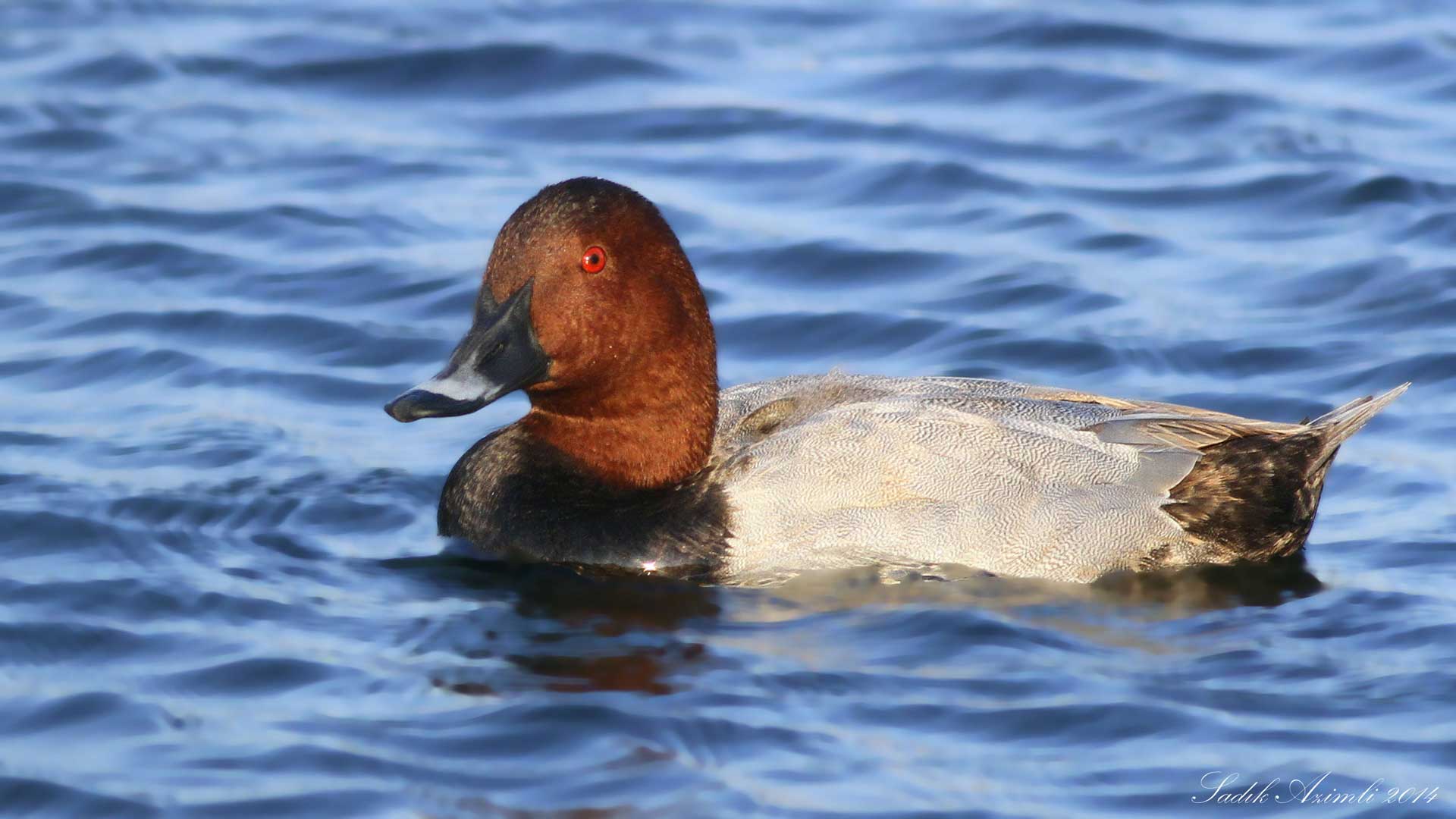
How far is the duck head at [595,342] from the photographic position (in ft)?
22.5

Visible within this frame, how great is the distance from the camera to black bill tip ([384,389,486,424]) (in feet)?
22.0

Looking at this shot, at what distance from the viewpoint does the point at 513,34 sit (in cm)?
1334

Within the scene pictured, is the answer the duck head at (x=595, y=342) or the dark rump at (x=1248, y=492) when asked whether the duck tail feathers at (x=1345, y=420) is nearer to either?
the dark rump at (x=1248, y=492)

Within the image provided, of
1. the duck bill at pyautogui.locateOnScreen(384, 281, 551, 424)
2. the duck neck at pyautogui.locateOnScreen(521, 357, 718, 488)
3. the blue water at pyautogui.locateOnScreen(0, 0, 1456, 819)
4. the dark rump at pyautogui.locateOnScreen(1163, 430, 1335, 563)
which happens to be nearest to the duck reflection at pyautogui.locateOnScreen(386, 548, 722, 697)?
the blue water at pyautogui.locateOnScreen(0, 0, 1456, 819)

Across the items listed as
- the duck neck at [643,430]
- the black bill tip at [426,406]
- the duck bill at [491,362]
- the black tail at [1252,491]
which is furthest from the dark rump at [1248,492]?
the black bill tip at [426,406]

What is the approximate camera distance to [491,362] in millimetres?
6879

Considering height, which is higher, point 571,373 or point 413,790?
point 571,373

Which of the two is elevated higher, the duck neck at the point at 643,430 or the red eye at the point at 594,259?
the red eye at the point at 594,259

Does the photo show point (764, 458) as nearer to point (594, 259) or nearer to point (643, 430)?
point (643, 430)

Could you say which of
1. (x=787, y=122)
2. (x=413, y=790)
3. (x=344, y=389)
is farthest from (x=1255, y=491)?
(x=787, y=122)

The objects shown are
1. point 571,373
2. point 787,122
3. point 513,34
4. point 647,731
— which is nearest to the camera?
point 647,731

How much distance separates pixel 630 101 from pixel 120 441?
17.0 ft

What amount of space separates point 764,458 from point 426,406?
1.14 m

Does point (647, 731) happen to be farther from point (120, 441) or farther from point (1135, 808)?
point (120, 441)
